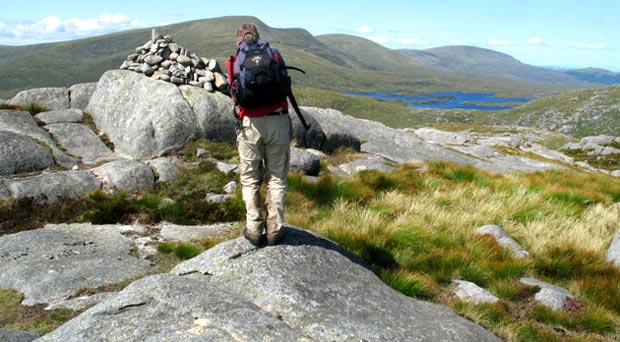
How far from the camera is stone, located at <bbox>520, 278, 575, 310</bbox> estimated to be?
25.3 ft

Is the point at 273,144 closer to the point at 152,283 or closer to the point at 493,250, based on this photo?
the point at 152,283

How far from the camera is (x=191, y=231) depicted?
37.7ft

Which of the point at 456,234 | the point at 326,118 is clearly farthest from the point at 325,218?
the point at 326,118

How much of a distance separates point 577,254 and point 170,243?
9.63 m

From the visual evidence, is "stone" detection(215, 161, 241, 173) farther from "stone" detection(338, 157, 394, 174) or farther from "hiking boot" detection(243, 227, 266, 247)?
"hiking boot" detection(243, 227, 266, 247)

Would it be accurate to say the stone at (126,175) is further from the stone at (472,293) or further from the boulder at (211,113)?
the stone at (472,293)

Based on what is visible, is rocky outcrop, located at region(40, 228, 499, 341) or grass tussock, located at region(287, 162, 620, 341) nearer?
rocky outcrop, located at region(40, 228, 499, 341)

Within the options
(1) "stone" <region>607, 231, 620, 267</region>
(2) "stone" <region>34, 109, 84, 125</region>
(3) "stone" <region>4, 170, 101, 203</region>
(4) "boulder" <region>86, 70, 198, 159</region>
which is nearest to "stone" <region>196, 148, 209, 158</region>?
(4) "boulder" <region>86, 70, 198, 159</region>

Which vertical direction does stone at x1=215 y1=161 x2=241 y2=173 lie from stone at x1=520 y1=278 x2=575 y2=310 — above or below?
below

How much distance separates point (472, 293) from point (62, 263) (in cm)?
824

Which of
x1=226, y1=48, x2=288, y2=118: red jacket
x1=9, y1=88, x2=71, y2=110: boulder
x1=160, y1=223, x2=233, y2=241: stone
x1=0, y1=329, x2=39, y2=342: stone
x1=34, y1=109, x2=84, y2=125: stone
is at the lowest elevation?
x1=160, y1=223, x2=233, y2=241: stone

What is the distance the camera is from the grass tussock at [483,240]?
730 centimetres

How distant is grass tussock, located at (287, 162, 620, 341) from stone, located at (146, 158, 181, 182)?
16.7ft

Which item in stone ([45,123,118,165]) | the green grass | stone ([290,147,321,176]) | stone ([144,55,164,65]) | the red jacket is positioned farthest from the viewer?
stone ([144,55,164,65])
